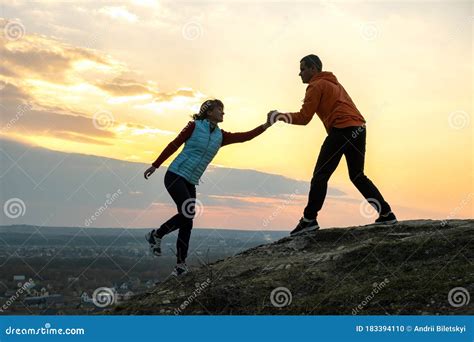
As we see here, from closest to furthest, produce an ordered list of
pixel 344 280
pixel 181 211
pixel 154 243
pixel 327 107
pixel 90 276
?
pixel 344 280, pixel 181 211, pixel 154 243, pixel 327 107, pixel 90 276

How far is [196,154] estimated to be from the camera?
23.4ft

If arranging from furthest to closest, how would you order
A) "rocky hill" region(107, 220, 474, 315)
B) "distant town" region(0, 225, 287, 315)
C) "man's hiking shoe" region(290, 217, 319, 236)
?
1. "man's hiking shoe" region(290, 217, 319, 236)
2. "distant town" region(0, 225, 287, 315)
3. "rocky hill" region(107, 220, 474, 315)

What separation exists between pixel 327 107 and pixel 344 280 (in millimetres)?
2502

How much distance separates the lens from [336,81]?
7668 millimetres

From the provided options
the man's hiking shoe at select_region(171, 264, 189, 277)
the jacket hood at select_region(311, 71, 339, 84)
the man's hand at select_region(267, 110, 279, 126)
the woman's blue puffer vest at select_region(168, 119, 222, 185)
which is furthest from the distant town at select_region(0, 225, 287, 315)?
the jacket hood at select_region(311, 71, 339, 84)

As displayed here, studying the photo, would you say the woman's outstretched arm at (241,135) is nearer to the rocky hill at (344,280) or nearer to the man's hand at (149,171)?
the man's hand at (149,171)

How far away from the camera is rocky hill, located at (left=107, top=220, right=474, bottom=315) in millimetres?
5438

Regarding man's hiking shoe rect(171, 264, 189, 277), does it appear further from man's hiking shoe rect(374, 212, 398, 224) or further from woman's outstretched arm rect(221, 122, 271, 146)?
man's hiking shoe rect(374, 212, 398, 224)

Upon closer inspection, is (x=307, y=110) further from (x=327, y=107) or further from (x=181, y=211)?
(x=181, y=211)

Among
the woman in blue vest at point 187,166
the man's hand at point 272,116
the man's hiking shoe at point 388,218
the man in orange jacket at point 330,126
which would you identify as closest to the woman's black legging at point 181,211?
the woman in blue vest at point 187,166

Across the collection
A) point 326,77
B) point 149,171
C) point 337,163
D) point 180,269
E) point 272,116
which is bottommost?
point 180,269

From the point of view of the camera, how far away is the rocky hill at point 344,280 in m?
5.44

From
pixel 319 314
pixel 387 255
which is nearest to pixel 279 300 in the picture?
pixel 319 314

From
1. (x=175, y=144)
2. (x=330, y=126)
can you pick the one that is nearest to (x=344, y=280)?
(x=330, y=126)
